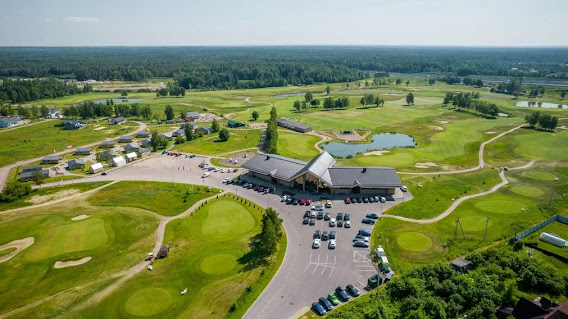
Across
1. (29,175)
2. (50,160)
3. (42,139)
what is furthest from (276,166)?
(42,139)

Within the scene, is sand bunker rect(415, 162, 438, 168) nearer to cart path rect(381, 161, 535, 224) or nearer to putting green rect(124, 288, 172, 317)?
cart path rect(381, 161, 535, 224)

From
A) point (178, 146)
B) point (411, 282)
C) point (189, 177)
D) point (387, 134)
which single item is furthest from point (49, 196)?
point (387, 134)

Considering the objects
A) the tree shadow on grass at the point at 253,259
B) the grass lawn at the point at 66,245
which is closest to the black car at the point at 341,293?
the tree shadow on grass at the point at 253,259

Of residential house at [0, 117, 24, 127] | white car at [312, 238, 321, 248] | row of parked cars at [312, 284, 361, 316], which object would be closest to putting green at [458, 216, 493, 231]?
white car at [312, 238, 321, 248]

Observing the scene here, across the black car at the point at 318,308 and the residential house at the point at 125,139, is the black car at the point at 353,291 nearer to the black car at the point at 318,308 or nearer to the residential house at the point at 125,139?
the black car at the point at 318,308

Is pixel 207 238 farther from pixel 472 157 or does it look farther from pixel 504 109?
pixel 504 109
